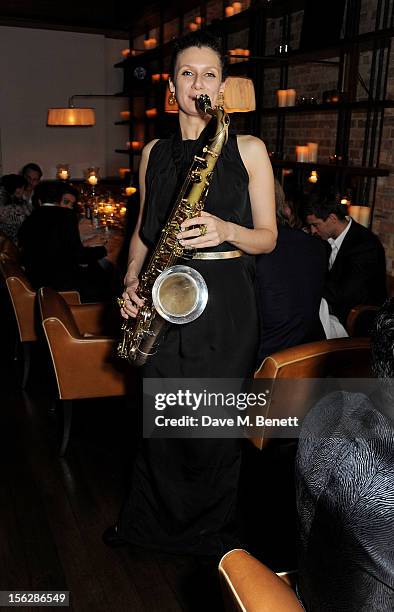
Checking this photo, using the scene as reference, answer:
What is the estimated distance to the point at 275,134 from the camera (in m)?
6.30

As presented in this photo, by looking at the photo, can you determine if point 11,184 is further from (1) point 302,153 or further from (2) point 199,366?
(2) point 199,366

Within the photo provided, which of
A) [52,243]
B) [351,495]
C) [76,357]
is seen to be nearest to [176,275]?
[351,495]

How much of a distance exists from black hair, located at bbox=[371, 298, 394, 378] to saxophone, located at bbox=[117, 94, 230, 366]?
0.82 metres

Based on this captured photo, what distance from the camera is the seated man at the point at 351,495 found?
0.85 meters

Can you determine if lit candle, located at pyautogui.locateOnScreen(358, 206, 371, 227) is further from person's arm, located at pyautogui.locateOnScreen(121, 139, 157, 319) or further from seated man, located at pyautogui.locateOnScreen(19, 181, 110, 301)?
person's arm, located at pyautogui.locateOnScreen(121, 139, 157, 319)

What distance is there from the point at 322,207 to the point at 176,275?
85.2 inches

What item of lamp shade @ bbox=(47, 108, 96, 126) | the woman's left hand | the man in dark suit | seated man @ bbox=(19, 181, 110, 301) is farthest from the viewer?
lamp shade @ bbox=(47, 108, 96, 126)

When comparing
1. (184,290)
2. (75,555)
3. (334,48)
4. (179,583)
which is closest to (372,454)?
(184,290)

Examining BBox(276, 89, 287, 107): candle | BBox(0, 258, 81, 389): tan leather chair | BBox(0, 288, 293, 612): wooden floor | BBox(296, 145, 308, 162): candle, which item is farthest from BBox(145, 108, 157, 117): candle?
BBox(0, 288, 293, 612): wooden floor

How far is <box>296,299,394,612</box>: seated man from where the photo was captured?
0.85m

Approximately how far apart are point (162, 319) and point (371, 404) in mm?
1090

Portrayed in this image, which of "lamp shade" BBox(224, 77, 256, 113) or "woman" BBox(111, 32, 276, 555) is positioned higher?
"lamp shade" BBox(224, 77, 256, 113)

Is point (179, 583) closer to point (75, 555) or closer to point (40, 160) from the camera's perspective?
point (75, 555)

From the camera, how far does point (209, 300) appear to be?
6.22 ft
